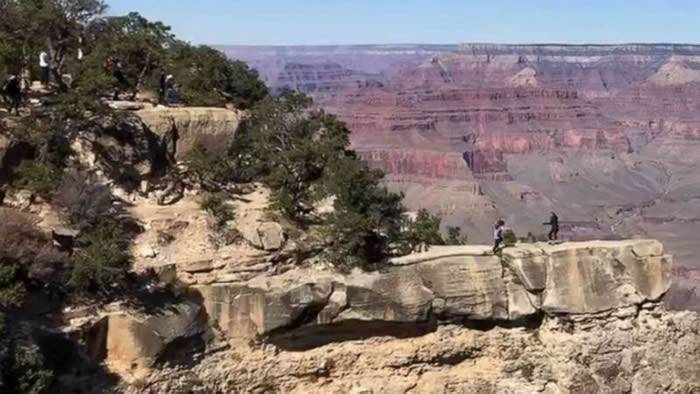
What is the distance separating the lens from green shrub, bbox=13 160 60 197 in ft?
72.5

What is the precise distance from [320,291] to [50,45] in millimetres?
11902

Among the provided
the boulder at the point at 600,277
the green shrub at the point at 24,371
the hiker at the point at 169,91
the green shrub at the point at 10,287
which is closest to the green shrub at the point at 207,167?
the hiker at the point at 169,91

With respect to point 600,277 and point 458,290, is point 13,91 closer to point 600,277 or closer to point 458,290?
point 458,290

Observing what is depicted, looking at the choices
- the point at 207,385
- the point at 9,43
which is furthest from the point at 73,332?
the point at 9,43

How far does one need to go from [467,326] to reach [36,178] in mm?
11027

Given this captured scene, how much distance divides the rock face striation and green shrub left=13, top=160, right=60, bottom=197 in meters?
4.44

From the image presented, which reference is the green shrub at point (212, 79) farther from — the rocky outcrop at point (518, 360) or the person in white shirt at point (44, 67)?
the rocky outcrop at point (518, 360)

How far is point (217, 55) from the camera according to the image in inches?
1298

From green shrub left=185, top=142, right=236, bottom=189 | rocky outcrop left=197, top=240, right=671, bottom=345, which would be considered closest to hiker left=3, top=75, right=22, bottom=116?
green shrub left=185, top=142, right=236, bottom=189

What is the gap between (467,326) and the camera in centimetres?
2372

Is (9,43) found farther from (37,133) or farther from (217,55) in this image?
(217,55)

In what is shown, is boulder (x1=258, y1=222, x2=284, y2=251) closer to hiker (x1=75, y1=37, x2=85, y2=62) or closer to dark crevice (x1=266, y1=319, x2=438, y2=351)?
dark crevice (x1=266, y1=319, x2=438, y2=351)

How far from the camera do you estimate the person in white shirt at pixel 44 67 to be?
2597 centimetres

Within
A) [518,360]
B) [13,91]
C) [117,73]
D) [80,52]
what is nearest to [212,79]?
[117,73]
